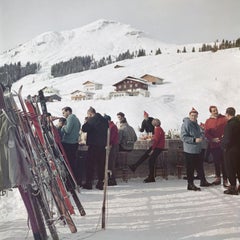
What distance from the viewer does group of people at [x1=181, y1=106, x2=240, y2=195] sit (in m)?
3.69

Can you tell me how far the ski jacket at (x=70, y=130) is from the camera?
4109mm

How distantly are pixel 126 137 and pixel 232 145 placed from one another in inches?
55.4

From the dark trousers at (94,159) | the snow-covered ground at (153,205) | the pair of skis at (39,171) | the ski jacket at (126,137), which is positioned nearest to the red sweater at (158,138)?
the ski jacket at (126,137)

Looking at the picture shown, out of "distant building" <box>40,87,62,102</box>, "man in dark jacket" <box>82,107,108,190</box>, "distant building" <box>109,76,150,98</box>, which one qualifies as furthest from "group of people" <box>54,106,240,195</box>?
"distant building" <box>109,76,150,98</box>

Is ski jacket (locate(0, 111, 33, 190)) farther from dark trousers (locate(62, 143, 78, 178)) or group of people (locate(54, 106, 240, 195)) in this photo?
dark trousers (locate(62, 143, 78, 178))

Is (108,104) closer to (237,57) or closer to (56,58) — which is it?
(56,58)

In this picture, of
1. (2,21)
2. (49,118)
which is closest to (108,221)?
(49,118)

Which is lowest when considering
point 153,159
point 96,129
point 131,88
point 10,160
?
point 153,159

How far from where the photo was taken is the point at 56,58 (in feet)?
16.4

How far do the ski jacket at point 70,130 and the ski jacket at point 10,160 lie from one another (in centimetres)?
201

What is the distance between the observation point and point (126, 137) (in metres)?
4.77

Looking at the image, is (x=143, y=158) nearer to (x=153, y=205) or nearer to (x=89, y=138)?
(x=89, y=138)

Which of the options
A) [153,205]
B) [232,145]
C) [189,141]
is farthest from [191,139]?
[153,205]

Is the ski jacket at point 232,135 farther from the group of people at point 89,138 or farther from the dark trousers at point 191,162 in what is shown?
the group of people at point 89,138
